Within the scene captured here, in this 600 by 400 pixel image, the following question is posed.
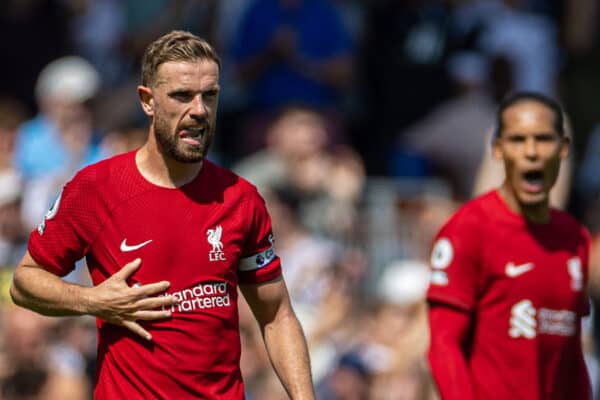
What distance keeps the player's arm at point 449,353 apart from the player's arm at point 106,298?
157 centimetres

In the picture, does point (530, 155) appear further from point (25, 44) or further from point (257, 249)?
point (25, 44)

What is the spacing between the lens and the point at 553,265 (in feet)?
22.6


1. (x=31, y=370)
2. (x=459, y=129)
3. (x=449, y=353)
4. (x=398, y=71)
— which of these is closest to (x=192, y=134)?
(x=449, y=353)

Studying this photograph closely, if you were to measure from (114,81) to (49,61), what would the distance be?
2.78 ft

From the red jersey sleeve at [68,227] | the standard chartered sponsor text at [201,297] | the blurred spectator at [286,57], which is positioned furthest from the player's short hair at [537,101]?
the blurred spectator at [286,57]

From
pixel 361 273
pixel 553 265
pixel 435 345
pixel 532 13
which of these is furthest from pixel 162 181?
pixel 532 13

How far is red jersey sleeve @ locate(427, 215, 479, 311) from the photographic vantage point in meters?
6.75

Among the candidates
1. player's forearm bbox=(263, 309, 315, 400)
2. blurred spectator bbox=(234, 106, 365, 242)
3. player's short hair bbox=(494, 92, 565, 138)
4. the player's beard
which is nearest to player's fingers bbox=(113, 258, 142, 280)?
the player's beard

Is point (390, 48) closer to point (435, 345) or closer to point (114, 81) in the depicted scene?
point (114, 81)

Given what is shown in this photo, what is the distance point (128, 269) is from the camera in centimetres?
571

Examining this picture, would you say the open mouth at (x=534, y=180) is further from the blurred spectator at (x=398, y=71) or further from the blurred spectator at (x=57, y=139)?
the blurred spectator at (x=398, y=71)

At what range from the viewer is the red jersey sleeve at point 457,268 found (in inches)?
266

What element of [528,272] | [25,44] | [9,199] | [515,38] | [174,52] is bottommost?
[528,272]

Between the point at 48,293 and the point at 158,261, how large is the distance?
0.49 m
